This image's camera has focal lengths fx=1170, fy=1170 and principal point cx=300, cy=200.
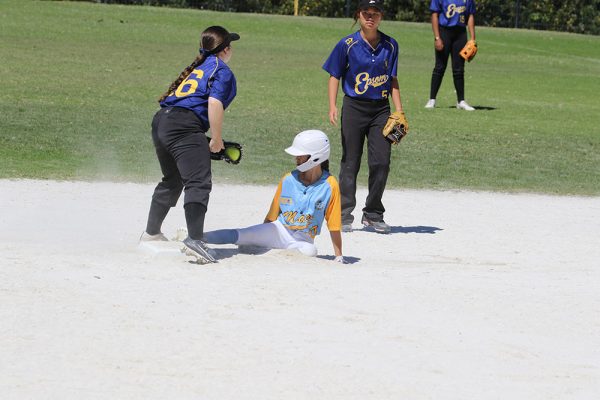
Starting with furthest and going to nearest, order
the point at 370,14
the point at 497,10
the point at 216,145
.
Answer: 1. the point at 497,10
2. the point at 370,14
3. the point at 216,145

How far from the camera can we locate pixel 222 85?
8266 mm

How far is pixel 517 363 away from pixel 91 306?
2526 millimetres

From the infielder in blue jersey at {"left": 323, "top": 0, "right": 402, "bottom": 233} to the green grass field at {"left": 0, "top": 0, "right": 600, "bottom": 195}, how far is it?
247 centimetres

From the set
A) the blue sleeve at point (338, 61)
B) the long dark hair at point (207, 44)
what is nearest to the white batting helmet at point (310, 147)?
the long dark hair at point (207, 44)

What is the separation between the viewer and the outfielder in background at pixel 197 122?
327 inches

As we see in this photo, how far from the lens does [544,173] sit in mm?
14359

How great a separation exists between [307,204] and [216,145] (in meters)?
0.86

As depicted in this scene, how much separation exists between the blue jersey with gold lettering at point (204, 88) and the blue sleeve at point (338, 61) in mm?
2015

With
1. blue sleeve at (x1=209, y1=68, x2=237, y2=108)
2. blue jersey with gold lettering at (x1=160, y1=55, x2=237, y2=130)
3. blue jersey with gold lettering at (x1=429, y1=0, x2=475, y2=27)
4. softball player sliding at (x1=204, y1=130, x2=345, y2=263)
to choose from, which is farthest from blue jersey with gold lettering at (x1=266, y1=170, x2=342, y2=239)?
blue jersey with gold lettering at (x1=429, y1=0, x2=475, y2=27)

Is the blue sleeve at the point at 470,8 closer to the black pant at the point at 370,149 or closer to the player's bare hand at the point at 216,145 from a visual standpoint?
the black pant at the point at 370,149

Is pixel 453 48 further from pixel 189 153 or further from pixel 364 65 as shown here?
pixel 189 153

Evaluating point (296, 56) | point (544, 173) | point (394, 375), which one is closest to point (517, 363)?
point (394, 375)

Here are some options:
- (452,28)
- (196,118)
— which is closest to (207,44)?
(196,118)

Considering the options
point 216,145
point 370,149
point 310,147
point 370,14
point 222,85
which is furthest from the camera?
point 370,149
